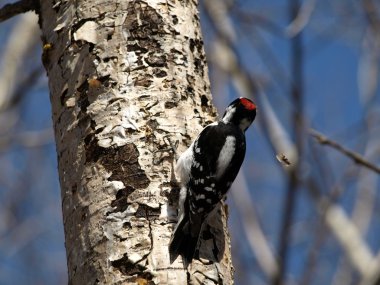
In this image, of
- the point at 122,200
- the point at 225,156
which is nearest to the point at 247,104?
the point at 225,156

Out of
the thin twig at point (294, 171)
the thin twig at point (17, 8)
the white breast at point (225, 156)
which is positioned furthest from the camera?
the thin twig at point (17, 8)

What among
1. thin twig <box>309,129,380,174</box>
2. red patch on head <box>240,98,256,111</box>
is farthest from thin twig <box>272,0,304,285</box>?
red patch on head <box>240,98,256,111</box>

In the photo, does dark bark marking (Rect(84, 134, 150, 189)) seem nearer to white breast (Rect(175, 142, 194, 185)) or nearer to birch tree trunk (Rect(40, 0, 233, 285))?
birch tree trunk (Rect(40, 0, 233, 285))

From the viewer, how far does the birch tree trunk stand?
2.33 meters

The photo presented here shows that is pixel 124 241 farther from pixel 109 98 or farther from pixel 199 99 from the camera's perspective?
pixel 199 99

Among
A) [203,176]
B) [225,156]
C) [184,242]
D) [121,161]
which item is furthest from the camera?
[225,156]

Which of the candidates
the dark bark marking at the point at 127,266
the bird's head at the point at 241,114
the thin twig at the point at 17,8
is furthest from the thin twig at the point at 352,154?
the thin twig at the point at 17,8

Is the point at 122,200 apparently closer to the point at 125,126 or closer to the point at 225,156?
the point at 125,126

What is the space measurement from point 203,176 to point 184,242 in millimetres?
801

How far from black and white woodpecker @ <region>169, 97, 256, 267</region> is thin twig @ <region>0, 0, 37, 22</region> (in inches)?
40.3

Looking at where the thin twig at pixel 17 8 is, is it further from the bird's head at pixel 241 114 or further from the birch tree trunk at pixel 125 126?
the bird's head at pixel 241 114

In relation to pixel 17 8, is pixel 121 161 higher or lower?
lower

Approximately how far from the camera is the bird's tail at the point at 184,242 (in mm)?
2250

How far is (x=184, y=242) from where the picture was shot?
2.20 meters
